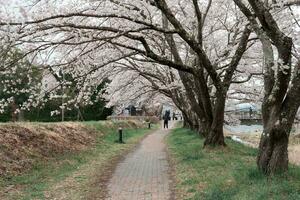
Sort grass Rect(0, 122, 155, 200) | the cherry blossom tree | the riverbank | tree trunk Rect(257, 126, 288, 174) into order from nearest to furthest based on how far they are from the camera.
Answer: the cherry blossom tree < tree trunk Rect(257, 126, 288, 174) < grass Rect(0, 122, 155, 200) < the riverbank

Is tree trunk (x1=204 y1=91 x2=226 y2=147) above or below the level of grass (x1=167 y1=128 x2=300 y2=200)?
above

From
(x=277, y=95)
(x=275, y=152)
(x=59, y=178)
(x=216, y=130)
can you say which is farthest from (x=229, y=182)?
(x=216, y=130)

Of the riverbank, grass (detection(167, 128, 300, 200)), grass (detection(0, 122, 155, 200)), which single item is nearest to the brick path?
grass (detection(167, 128, 300, 200))

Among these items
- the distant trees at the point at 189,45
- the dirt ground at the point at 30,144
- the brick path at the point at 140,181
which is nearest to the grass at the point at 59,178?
the dirt ground at the point at 30,144

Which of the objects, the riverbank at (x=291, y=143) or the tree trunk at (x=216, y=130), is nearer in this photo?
the tree trunk at (x=216, y=130)

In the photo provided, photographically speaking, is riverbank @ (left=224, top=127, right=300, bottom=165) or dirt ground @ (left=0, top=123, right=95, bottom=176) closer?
dirt ground @ (left=0, top=123, right=95, bottom=176)

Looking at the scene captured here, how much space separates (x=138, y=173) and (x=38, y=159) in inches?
127

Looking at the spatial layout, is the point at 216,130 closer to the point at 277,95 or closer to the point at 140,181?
the point at 140,181

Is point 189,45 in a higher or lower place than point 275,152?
higher

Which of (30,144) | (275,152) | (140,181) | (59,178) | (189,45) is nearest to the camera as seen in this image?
(275,152)

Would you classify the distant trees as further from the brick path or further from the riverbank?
the riverbank

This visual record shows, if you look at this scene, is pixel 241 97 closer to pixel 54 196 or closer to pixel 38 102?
pixel 38 102

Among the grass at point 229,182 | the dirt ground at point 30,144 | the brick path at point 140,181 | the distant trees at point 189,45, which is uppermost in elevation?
the distant trees at point 189,45

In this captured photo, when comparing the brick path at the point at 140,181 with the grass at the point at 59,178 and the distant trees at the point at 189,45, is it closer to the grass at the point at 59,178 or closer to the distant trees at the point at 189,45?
the grass at the point at 59,178
